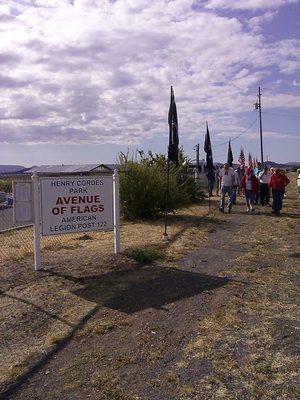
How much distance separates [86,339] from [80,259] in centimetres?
357

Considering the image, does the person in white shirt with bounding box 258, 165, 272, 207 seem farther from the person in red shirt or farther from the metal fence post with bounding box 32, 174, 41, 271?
the metal fence post with bounding box 32, 174, 41, 271

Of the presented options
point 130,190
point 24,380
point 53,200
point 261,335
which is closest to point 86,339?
point 24,380

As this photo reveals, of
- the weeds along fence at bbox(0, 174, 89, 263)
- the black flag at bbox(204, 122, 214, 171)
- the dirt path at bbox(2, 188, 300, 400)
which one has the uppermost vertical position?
the black flag at bbox(204, 122, 214, 171)

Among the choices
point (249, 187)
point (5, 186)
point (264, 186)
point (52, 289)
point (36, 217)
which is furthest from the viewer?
point (264, 186)

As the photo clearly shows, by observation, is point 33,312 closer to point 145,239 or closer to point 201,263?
point 201,263

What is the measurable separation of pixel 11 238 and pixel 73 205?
4202 millimetres

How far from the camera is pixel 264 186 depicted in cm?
1956

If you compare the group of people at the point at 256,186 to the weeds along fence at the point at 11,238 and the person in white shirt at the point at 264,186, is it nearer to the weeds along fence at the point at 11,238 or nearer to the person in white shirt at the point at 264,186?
the person in white shirt at the point at 264,186

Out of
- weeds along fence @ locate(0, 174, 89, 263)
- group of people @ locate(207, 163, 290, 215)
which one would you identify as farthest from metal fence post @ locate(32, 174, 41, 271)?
group of people @ locate(207, 163, 290, 215)

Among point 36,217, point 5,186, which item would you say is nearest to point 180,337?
point 36,217

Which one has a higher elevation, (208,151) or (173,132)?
(173,132)

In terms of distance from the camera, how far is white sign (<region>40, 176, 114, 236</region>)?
812 cm

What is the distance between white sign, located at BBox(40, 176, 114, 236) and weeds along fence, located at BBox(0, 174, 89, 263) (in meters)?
0.73

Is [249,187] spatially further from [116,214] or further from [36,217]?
[36,217]
